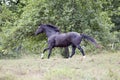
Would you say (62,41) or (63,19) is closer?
(62,41)

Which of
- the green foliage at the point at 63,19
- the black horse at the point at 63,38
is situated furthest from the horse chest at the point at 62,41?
the green foliage at the point at 63,19

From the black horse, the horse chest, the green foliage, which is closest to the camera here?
the black horse

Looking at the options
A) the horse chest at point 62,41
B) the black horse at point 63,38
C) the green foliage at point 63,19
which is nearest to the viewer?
the black horse at point 63,38

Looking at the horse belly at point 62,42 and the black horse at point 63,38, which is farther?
the horse belly at point 62,42

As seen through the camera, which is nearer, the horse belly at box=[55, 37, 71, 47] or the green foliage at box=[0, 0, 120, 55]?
the horse belly at box=[55, 37, 71, 47]

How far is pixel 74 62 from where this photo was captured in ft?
29.2

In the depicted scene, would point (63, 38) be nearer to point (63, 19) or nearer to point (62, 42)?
point (62, 42)

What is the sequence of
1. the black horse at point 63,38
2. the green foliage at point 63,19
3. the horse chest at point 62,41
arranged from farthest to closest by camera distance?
the green foliage at point 63,19, the horse chest at point 62,41, the black horse at point 63,38

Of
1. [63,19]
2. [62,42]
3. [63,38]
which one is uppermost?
[63,38]

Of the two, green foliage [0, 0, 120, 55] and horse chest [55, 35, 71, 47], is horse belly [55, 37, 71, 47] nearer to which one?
horse chest [55, 35, 71, 47]

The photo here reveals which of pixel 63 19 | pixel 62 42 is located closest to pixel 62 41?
pixel 62 42

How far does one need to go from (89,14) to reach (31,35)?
11.2 feet

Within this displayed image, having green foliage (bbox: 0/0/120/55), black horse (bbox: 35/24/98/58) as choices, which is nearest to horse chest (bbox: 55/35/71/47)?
black horse (bbox: 35/24/98/58)

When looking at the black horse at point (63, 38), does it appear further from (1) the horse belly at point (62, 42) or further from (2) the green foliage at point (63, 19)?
(2) the green foliage at point (63, 19)
